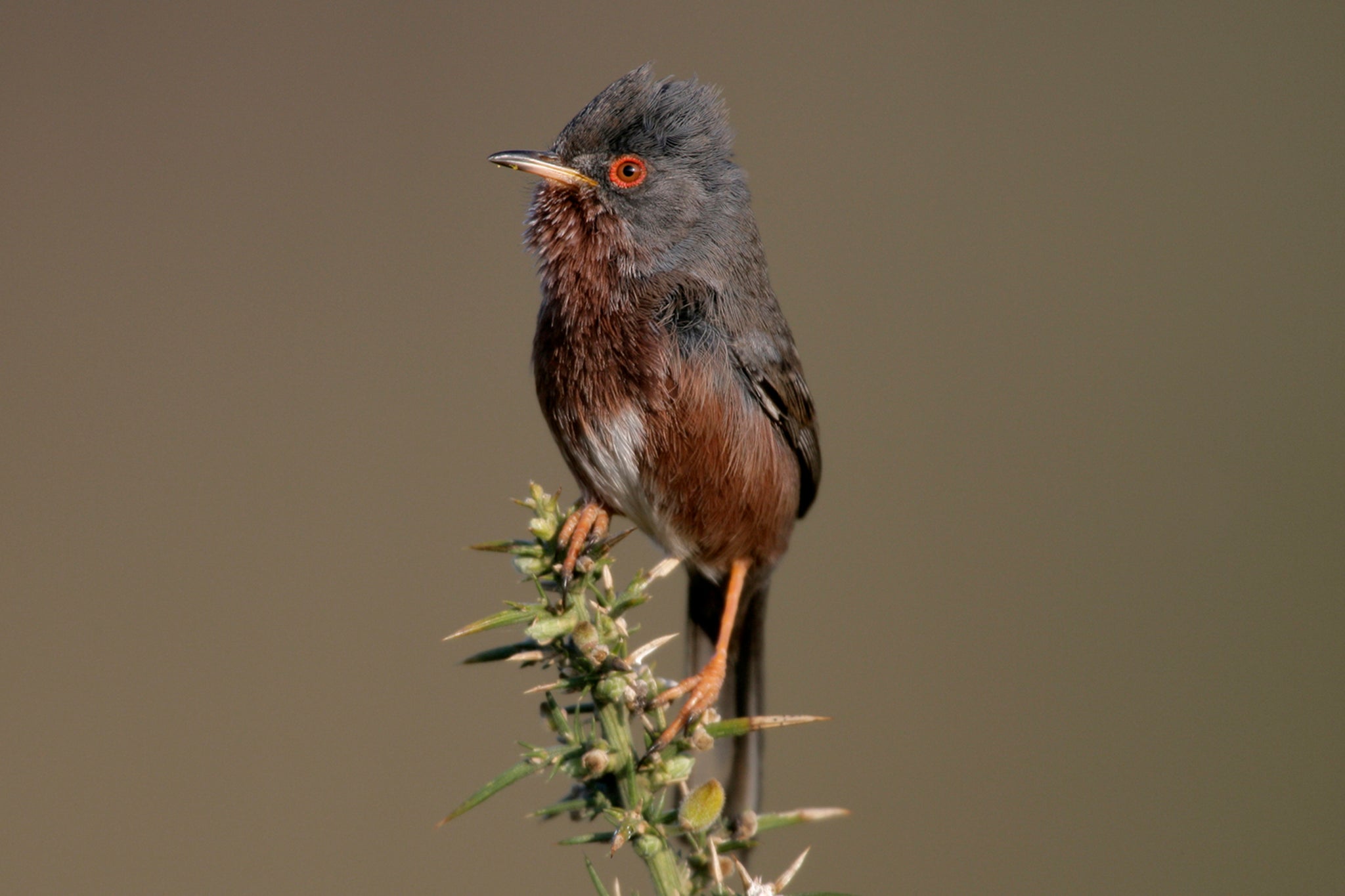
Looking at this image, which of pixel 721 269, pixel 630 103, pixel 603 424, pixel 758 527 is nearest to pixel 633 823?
pixel 603 424

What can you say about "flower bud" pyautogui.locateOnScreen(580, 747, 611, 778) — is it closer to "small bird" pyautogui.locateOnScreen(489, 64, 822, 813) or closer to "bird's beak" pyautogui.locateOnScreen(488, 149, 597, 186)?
"small bird" pyautogui.locateOnScreen(489, 64, 822, 813)

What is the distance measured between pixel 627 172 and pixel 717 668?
1.29m

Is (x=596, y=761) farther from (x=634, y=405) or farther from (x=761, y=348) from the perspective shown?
(x=761, y=348)

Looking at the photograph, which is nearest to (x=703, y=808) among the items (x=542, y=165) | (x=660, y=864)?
(x=660, y=864)

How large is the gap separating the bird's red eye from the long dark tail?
1.07 m

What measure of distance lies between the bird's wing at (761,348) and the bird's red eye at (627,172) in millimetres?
308

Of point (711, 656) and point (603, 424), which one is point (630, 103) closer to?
point (603, 424)

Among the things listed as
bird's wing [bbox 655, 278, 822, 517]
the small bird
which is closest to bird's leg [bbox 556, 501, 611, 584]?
the small bird

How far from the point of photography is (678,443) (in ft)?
8.85

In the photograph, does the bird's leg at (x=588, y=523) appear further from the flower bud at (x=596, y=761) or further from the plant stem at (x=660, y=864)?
the plant stem at (x=660, y=864)

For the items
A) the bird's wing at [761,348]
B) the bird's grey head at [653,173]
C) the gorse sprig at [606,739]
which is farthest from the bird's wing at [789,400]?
the gorse sprig at [606,739]

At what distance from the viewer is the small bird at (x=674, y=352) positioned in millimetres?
2670

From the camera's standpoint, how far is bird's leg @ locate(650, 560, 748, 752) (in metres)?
2.53

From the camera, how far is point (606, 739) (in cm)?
168
